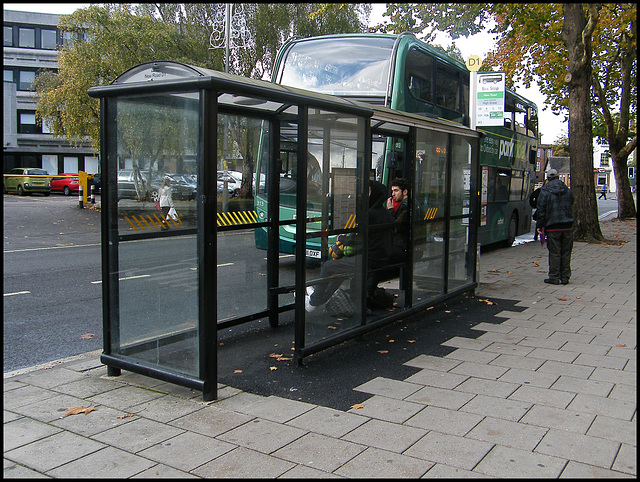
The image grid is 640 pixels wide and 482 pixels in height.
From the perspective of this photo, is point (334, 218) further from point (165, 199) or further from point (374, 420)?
point (374, 420)

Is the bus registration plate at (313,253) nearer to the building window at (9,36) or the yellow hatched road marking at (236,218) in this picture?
the yellow hatched road marking at (236,218)

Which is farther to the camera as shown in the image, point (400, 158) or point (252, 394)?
point (400, 158)

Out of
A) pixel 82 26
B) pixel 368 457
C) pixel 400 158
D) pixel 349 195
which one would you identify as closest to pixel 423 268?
pixel 349 195

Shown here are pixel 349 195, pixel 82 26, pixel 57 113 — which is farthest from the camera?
pixel 57 113

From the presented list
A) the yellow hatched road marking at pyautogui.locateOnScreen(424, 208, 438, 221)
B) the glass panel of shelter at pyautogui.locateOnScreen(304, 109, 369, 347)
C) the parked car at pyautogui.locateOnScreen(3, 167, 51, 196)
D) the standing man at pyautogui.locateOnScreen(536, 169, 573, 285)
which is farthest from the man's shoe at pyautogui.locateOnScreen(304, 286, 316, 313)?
the parked car at pyautogui.locateOnScreen(3, 167, 51, 196)

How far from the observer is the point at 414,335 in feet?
21.9

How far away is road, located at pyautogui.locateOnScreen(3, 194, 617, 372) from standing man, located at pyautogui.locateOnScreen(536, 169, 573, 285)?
5.45 metres

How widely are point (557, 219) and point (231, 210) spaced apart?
5.90 meters

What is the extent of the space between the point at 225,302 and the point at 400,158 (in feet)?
17.3

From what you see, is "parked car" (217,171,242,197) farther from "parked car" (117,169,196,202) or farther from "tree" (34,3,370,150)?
"tree" (34,3,370,150)

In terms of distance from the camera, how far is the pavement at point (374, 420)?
3.46m

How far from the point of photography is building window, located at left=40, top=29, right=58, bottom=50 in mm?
50812

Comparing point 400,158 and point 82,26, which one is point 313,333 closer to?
point 400,158

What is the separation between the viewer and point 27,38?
50.8 m
